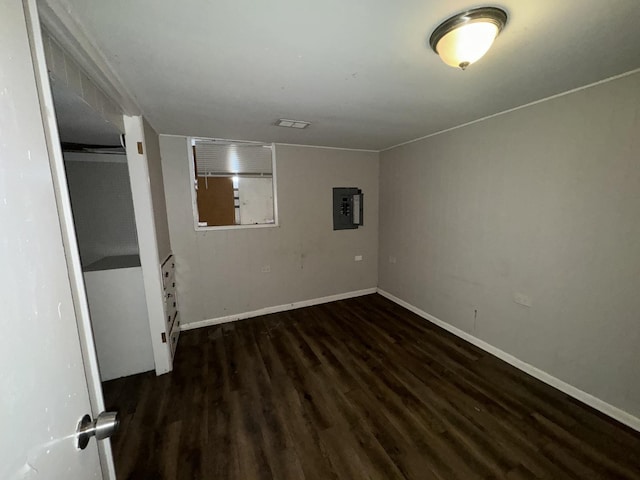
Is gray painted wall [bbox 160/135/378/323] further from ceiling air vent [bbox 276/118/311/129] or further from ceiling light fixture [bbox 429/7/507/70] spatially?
ceiling light fixture [bbox 429/7/507/70]

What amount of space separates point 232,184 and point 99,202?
54.0 inches

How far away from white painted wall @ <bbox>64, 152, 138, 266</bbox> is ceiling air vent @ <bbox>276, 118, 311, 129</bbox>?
169 centimetres

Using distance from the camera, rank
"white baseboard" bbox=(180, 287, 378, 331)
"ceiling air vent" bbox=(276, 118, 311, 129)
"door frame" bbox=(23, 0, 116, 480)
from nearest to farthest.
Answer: "door frame" bbox=(23, 0, 116, 480)
"ceiling air vent" bbox=(276, 118, 311, 129)
"white baseboard" bbox=(180, 287, 378, 331)

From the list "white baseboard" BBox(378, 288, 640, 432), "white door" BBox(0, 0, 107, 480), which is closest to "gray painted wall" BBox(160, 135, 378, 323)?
"white baseboard" BBox(378, 288, 640, 432)

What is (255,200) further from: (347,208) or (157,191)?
(347,208)

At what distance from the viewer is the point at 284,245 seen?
3.54m

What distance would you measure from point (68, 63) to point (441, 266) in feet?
11.4

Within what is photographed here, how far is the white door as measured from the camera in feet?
1.39

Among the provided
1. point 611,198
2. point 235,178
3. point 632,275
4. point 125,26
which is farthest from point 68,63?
point 632,275

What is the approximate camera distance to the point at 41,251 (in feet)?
1.78

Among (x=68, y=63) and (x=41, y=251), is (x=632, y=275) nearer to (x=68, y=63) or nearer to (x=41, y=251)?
(x=41, y=251)

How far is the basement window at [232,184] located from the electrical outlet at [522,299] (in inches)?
110

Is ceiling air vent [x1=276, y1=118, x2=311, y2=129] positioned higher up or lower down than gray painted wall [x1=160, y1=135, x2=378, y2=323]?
higher up

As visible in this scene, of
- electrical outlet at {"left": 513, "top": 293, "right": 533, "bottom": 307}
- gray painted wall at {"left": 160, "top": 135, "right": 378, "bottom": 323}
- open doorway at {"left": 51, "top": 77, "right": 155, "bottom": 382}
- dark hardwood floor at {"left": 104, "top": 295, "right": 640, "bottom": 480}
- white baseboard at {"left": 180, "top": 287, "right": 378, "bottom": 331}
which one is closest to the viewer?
dark hardwood floor at {"left": 104, "top": 295, "right": 640, "bottom": 480}
